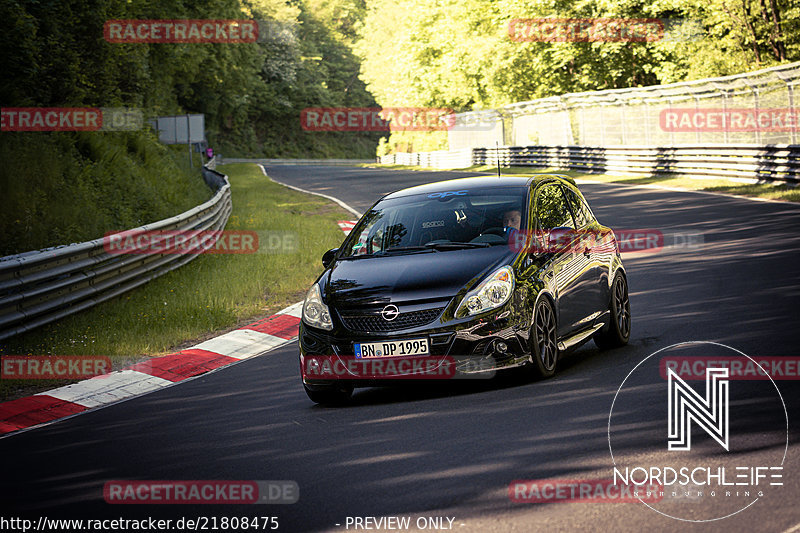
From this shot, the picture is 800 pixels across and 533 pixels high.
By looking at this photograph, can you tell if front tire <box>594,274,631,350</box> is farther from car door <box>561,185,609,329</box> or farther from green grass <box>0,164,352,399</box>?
green grass <box>0,164,352,399</box>

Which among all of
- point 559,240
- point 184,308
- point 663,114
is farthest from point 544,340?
point 663,114

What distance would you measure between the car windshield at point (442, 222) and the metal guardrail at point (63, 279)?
3.71m

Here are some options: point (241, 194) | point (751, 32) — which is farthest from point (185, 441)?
point (751, 32)

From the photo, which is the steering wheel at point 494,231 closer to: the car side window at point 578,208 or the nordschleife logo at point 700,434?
the car side window at point 578,208

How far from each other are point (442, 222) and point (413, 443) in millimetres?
2781

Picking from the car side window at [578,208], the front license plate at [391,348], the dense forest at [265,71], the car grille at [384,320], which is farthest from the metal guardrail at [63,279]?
the car side window at [578,208]

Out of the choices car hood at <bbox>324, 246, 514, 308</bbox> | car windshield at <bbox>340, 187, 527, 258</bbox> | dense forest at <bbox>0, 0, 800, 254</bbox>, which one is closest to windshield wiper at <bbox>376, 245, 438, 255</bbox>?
car windshield at <bbox>340, 187, 527, 258</bbox>

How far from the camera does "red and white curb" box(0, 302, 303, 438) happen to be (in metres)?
8.70

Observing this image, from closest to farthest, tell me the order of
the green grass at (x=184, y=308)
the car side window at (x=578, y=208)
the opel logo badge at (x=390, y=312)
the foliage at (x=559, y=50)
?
the opel logo badge at (x=390, y=312) → the car side window at (x=578, y=208) → the green grass at (x=184, y=308) → the foliage at (x=559, y=50)

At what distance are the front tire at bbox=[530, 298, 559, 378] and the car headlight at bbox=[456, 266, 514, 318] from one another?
309 mm

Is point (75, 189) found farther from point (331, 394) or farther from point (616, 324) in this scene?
point (616, 324)

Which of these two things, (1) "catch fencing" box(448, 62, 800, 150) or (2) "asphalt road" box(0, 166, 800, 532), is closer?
(2) "asphalt road" box(0, 166, 800, 532)

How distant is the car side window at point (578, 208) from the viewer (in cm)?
936

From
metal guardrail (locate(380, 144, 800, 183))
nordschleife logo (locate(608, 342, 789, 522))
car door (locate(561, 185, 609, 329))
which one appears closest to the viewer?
nordschleife logo (locate(608, 342, 789, 522))
